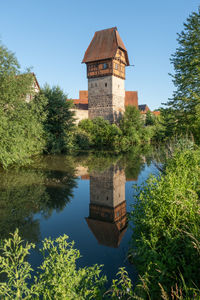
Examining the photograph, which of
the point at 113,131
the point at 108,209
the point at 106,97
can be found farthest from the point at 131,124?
the point at 108,209

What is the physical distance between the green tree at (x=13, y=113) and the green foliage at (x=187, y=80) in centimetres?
886

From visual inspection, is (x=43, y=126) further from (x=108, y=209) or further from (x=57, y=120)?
(x=108, y=209)

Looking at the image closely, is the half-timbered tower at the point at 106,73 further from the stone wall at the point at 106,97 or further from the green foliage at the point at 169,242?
the green foliage at the point at 169,242

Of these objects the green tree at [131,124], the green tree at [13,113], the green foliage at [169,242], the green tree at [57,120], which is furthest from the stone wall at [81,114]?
the green foliage at [169,242]

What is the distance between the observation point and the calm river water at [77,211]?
14.8 feet

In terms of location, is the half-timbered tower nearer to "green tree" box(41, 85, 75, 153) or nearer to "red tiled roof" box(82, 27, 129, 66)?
"red tiled roof" box(82, 27, 129, 66)

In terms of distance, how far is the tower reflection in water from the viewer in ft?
17.2

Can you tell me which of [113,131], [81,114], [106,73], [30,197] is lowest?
[30,197]

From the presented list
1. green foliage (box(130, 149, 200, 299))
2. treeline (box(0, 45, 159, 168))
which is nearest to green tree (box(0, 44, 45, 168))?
treeline (box(0, 45, 159, 168))

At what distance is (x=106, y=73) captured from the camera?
97.2 ft

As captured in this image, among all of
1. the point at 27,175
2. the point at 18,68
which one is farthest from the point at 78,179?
the point at 18,68

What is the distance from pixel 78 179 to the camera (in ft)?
36.7

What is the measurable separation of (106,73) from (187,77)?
19.6m

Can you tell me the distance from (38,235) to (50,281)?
11.2 feet
